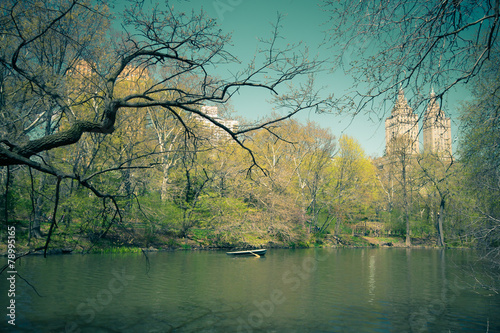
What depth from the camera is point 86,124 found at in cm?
358

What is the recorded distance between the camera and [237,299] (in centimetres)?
1119

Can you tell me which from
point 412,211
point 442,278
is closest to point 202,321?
point 442,278

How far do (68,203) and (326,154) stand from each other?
82.8ft

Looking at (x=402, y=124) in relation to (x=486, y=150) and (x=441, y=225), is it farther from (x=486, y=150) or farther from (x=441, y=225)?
(x=441, y=225)

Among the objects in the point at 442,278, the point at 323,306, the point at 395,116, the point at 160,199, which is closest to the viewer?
the point at 395,116

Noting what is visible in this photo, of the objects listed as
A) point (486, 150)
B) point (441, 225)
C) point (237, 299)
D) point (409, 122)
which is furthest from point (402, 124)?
point (441, 225)

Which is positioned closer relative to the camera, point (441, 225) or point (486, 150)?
point (486, 150)

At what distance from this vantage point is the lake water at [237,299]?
8.59m

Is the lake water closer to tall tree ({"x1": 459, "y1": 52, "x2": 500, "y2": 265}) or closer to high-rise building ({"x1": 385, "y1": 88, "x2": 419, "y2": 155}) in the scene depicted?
tall tree ({"x1": 459, "y1": 52, "x2": 500, "y2": 265})

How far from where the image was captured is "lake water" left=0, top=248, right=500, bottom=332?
8586 millimetres

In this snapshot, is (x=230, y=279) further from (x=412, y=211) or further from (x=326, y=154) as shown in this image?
(x=412, y=211)

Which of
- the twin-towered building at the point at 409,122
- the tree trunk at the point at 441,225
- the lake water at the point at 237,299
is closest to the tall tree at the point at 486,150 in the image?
the twin-towered building at the point at 409,122

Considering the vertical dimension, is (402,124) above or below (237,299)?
above

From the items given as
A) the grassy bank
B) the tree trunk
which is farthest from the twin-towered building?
the tree trunk
